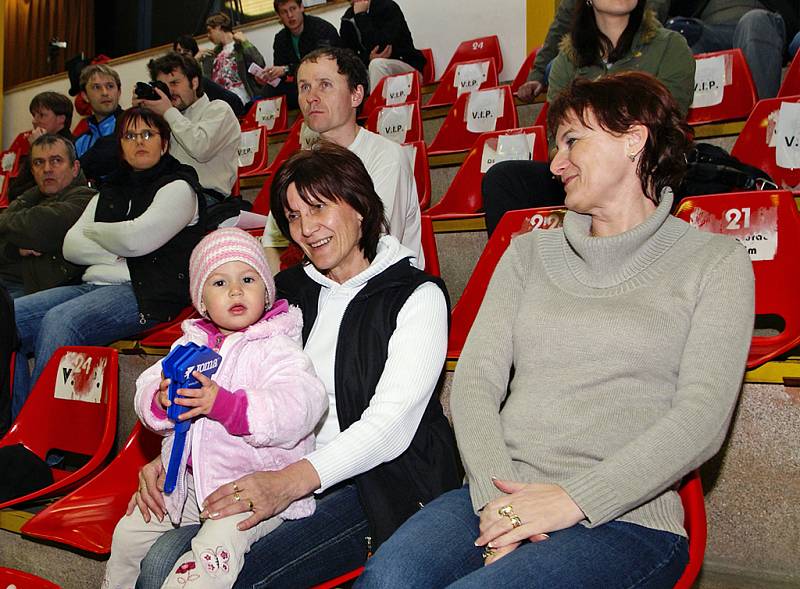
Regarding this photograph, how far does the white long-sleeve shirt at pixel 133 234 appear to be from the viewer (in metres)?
2.62

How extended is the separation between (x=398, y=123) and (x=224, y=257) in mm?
2848

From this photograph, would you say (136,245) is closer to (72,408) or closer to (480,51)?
(72,408)

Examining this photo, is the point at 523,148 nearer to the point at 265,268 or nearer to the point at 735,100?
the point at 735,100

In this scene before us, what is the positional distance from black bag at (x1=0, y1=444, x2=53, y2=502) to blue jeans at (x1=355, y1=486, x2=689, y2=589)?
130 cm

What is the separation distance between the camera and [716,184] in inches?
84.6

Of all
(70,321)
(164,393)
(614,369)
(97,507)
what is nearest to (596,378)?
(614,369)

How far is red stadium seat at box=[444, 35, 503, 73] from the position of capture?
570 centimetres

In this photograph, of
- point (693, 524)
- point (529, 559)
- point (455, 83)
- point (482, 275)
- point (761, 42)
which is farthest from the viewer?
point (455, 83)

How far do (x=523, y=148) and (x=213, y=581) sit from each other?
2.27 meters

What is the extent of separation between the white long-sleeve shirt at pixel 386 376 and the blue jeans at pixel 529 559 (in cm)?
18

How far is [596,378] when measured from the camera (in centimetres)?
130

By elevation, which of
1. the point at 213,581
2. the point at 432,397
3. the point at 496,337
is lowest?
the point at 213,581

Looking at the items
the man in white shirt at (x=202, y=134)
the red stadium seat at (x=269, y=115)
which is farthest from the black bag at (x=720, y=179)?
the red stadium seat at (x=269, y=115)

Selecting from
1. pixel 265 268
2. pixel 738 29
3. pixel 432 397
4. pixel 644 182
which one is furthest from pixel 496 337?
pixel 738 29
